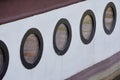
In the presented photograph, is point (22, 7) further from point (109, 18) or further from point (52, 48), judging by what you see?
point (109, 18)

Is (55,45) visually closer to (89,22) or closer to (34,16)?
(34,16)

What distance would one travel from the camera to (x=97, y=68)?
6.11m

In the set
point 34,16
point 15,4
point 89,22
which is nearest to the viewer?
point 15,4

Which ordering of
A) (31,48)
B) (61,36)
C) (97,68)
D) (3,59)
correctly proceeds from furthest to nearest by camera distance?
(97,68), (61,36), (31,48), (3,59)

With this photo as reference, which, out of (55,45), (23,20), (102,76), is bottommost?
(102,76)

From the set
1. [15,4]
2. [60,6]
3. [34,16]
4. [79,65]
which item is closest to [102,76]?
[79,65]

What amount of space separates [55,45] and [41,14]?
22.1 inches

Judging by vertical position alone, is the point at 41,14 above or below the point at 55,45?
above

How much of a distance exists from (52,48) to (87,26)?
1.05 metres

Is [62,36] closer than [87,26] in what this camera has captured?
Yes

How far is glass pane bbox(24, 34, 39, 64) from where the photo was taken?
4.69 metres

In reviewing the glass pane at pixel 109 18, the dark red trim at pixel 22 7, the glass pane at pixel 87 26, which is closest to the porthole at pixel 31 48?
the dark red trim at pixel 22 7

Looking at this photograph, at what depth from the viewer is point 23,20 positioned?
448 cm

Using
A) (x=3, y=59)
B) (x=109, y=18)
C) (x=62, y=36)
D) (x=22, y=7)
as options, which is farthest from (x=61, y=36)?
(x=109, y=18)
